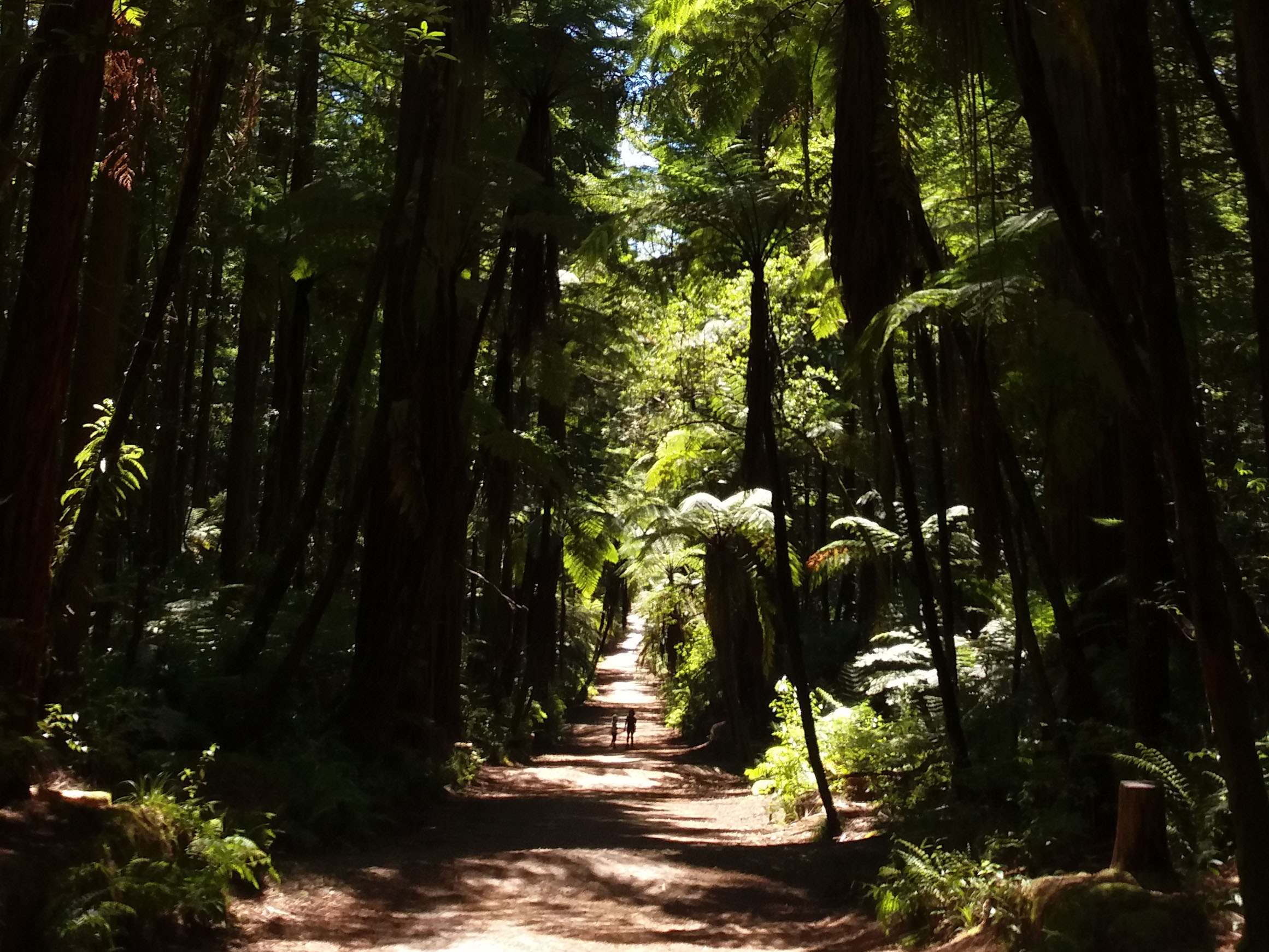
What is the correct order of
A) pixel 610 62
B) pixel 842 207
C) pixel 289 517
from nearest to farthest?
1. pixel 842 207
2. pixel 610 62
3. pixel 289 517

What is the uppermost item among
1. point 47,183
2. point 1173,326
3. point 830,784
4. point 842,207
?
point 842,207

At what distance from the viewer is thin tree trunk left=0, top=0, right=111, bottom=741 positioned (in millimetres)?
5930

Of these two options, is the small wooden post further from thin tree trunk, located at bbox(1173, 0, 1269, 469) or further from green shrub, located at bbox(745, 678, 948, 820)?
green shrub, located at bbox(745, 678, 948, 820)

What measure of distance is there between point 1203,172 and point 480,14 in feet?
29.2

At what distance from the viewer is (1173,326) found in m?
4.33

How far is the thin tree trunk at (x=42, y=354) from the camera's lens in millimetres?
5930

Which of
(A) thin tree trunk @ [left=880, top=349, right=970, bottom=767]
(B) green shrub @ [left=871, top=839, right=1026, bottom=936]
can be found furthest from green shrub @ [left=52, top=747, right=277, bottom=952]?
(A) thin tree trunk @ [left=880, top=349, right=970, bottom=767]

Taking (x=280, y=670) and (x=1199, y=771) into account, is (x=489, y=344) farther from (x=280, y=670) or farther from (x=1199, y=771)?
(x=1199, y=771)

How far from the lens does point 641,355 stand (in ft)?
66.4

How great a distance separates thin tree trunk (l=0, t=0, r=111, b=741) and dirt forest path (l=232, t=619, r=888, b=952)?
6.48 feet

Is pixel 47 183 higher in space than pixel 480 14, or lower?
lower

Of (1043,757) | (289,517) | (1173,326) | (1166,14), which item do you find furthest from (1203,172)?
(289,517)

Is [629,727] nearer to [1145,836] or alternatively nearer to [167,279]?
[167,279]

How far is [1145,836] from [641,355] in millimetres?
15704
